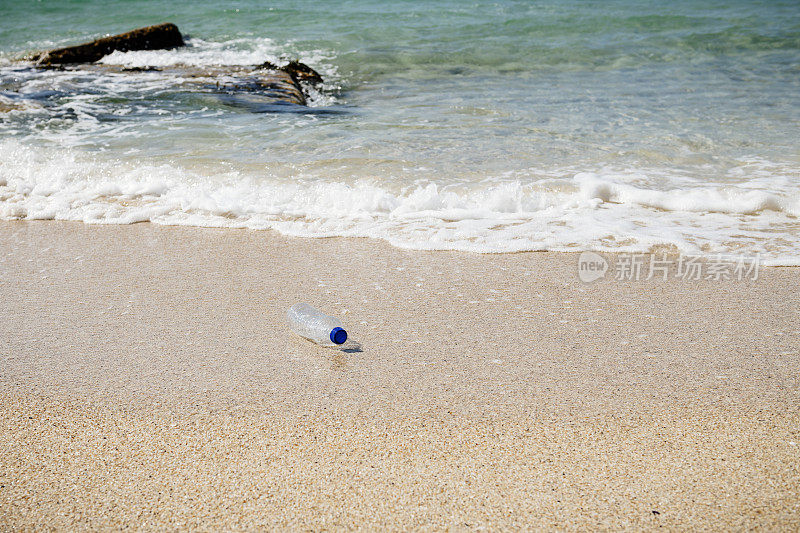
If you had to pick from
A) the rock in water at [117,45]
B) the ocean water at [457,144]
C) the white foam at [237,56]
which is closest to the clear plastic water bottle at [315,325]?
the ocean water at [457,144]

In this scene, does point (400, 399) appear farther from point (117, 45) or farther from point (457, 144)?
point (117, 45)

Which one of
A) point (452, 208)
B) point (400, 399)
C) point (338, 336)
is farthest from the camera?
point (452, 208)

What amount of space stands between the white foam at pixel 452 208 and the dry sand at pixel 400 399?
47 centimetres

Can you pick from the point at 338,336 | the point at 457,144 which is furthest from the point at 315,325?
the point at 457,144

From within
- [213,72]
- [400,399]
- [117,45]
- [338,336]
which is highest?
[117,45]

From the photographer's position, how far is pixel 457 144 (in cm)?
571

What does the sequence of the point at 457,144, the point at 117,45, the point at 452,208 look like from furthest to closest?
1. the point at 117,45
2. the point at 457,144
3. the point at 452,208

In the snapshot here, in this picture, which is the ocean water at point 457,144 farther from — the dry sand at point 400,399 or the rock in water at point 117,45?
the dry sand at point 400,399

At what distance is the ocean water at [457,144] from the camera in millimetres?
4074

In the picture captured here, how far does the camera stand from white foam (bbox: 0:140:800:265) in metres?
3.72

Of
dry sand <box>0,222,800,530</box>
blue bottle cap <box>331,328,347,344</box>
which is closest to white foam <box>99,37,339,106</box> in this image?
dry sand <box>0,222,800,530</box>

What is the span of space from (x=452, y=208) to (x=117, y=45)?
8.98 meters

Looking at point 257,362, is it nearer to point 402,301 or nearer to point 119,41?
point 402,301

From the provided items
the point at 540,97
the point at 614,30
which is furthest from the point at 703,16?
the point at 540,97
